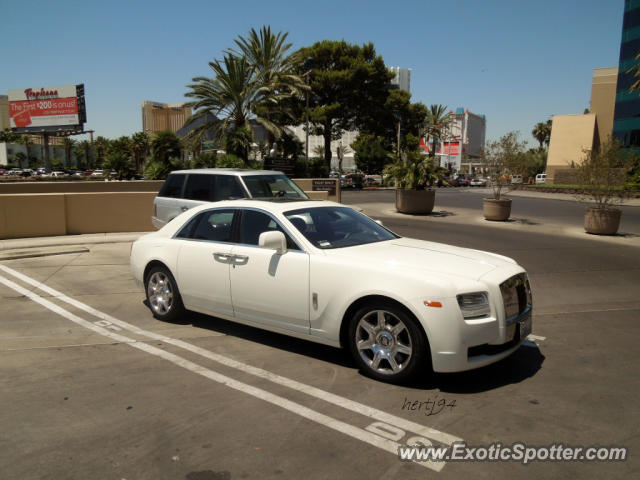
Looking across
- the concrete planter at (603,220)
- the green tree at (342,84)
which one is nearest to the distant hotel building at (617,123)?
the green tree at (342,84)

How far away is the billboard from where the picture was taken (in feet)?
251

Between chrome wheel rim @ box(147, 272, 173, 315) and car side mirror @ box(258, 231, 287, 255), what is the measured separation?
181 centimetres

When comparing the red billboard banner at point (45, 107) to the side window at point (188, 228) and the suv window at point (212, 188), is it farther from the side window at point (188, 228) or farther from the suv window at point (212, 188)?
the side window at point (188, 228)

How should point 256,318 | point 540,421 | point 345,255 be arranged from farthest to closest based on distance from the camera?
1. point 256,318
2. point 345,255
3. point 540,421

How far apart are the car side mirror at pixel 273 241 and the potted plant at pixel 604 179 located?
12.2m

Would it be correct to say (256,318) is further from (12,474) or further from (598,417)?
(598,417)

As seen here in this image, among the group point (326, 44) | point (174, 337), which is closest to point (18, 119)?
point (326, 44)

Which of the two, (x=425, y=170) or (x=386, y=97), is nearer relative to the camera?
(x=425, y=170)

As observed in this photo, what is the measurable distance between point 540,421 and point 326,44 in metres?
52.4

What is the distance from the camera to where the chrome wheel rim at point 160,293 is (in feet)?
20.1

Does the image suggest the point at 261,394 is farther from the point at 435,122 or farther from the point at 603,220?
the point at 435,122

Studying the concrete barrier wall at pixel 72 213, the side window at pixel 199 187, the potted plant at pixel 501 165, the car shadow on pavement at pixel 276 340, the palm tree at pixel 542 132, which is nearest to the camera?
the car shadow on pavement at pixel 276 340

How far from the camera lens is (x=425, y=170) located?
1900 centimetres
